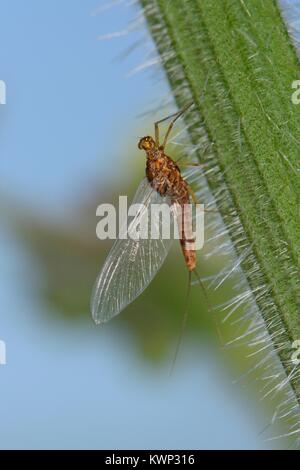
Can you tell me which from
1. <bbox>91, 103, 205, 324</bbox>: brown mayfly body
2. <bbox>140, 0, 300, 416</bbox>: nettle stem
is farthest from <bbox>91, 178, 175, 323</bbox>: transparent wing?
<bbox>140, 0, 300, 416</bbox>: nettle stem

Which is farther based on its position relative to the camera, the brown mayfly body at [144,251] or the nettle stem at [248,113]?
the brown mayfly body at [144,251]

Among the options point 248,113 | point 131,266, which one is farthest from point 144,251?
point 248,113

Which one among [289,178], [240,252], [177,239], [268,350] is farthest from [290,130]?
[177,239]

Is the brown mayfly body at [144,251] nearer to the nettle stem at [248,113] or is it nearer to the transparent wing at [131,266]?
the transparent wing at [131,266]

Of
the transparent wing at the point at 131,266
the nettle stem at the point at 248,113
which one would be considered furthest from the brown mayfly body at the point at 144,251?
the nettle stem at the point at 248,113

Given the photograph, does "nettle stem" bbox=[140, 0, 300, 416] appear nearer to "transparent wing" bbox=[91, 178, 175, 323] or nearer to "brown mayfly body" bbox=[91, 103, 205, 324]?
"brown mayfly body" bbox=[91, 103, 205, 324]

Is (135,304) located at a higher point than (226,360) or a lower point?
higher

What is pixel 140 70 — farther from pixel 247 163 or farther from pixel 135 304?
pixel 135 304
